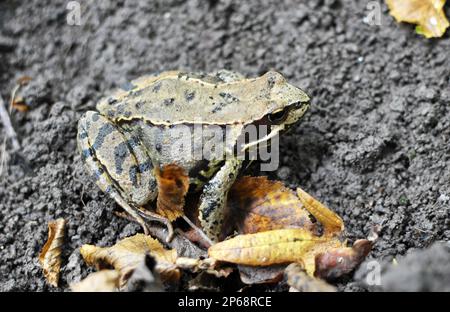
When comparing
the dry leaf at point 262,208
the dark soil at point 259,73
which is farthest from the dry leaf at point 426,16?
the dry leaf at point 262,208

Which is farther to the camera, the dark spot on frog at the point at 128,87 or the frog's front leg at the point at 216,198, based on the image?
the dark spot on frog at the point at 128,87

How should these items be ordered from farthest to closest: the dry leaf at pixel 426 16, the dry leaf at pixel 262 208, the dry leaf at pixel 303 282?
the dry leaf at pixel 426 16 < the dry leaf at pixel 262 208 < the dry leaf at pixel 303 282

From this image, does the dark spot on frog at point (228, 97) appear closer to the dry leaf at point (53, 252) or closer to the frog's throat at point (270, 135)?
the frog's throat at point (270, 135)

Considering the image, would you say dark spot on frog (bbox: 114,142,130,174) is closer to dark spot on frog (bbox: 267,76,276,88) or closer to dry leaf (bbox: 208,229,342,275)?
dry leaf (bbox: 208,229,342,275)

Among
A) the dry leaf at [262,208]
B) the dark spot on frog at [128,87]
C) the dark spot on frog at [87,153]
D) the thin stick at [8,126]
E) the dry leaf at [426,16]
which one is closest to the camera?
the dry leaf at [262,208]

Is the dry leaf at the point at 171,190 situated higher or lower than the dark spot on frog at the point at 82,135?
lower
